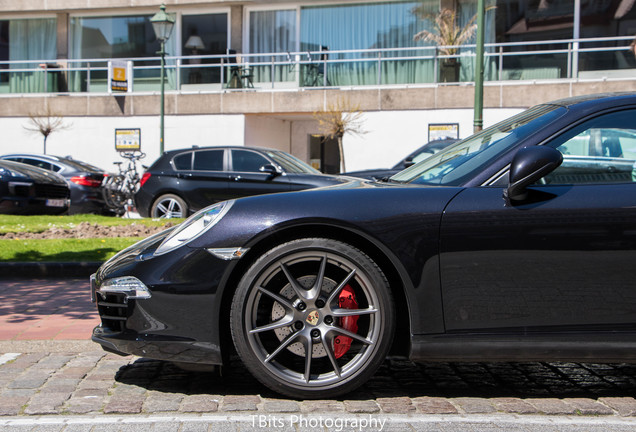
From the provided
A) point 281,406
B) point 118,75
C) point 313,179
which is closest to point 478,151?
point 281,406

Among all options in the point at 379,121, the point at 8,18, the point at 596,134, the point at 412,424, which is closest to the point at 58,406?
the point at 412,424

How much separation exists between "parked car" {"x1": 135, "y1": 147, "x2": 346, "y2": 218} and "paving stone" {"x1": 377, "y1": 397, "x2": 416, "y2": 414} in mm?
9197

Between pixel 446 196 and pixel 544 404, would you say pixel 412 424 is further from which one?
pixel 446 196

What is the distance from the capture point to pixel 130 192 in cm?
1750

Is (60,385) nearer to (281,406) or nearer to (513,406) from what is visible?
(281,406)

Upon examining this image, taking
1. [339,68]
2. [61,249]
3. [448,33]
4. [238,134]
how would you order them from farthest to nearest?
1. [238,134]
2. [339,68]
3. [448,33]
4. [61,249]

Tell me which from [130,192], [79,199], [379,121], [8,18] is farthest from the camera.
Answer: [8,18]

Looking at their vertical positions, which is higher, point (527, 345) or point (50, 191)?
point (50, 191)

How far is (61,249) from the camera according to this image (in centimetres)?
920

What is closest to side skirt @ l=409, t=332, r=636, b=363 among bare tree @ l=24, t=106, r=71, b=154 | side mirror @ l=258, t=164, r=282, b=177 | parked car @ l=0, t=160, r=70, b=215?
side mirror @ l=258, t=164, r=282, b=177

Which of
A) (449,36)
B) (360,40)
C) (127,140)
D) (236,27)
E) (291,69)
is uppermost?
(236,27)

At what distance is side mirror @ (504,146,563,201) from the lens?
11.4 ft

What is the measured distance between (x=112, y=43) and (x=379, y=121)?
1126cm

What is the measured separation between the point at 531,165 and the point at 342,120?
19.7 meters
